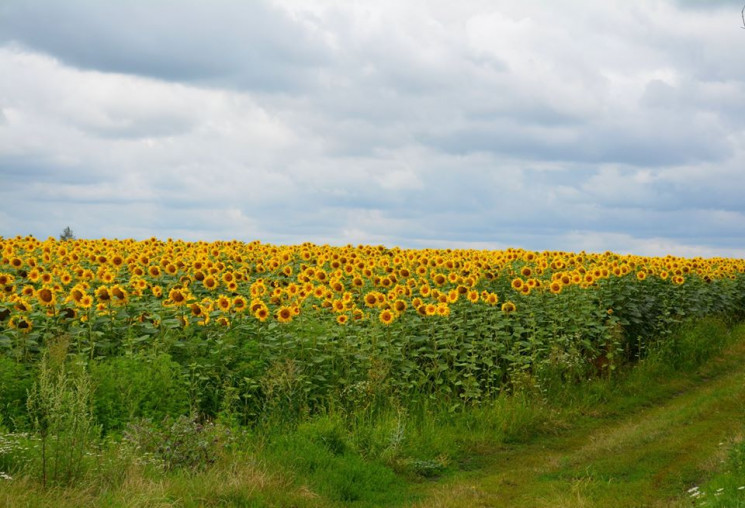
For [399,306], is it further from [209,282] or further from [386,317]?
[209,282]

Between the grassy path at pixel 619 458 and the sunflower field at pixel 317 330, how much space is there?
1278 millimetres

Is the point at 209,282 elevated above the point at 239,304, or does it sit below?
above

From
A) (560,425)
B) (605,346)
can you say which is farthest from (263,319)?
(605,346)

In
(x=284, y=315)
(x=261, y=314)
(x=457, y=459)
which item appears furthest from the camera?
(x=284, y=315)

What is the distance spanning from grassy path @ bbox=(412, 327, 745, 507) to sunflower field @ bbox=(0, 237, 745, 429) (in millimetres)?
1278

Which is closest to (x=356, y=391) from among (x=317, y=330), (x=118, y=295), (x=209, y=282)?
(x=317, y=330)

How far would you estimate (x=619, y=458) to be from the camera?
10.9 meters

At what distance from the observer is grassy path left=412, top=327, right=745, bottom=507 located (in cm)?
926

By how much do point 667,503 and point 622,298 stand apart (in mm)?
9407

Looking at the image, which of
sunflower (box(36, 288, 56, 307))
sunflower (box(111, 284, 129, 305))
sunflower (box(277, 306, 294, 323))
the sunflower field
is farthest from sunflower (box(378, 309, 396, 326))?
sunflower (box(36, 288, 56, 307))

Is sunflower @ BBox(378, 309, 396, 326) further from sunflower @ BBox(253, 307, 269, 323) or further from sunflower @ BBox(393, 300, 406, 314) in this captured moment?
sunflower @ BBox(253, 307, 269, 323)

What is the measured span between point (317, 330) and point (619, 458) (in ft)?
16.3

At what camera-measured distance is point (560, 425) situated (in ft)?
42.6

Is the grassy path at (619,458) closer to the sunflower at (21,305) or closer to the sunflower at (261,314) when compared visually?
the sunflower at (261,314)
